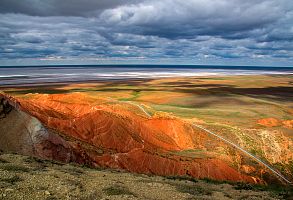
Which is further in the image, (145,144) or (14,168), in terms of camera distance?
(145,144)

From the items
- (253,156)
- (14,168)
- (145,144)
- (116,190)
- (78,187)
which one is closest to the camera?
(78,187)

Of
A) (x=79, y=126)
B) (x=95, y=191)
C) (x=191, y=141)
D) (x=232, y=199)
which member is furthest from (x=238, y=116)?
(x=95, y=191)

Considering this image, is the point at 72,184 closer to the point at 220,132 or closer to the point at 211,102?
the point at 220,132

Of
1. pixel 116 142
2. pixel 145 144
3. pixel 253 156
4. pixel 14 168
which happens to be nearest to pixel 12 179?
pixel 14 168

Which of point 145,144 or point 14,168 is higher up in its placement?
point 14,168

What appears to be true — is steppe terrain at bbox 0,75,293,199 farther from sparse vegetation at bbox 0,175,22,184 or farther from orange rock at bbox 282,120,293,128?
sparse vegetation at bbox 0,175,22,184

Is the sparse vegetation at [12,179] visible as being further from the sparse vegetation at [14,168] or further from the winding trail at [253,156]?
the winding trail at [253,156]

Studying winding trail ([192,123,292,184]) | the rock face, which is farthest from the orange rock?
the rock face

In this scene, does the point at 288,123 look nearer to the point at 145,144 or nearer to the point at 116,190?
the point at 145,144

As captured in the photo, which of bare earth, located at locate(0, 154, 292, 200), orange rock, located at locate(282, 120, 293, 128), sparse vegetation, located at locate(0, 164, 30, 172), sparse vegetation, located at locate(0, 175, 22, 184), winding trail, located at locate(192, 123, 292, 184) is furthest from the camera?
orange rock, located at locate(282, 120, 293, 128)
